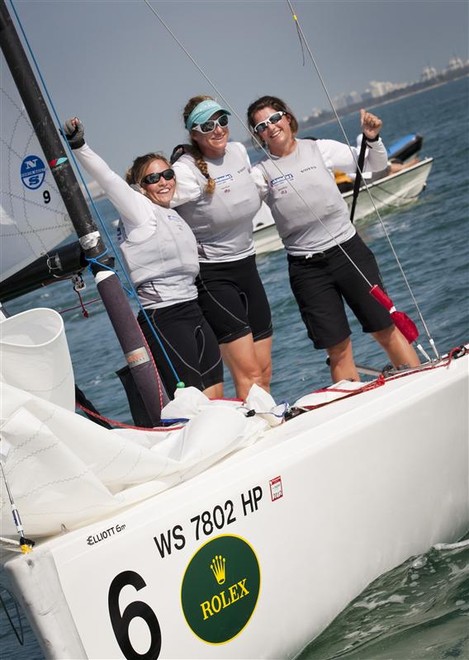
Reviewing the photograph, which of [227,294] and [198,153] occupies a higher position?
[198,153]

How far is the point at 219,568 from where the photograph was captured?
304cm

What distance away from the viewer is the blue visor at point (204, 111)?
13.7 ft

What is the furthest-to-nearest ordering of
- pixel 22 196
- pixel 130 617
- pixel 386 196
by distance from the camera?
pixel 386 196
pixel 22 196
pixel 130 617

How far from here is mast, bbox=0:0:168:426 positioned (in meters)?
3.98

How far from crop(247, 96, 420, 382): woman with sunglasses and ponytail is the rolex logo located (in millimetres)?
1610

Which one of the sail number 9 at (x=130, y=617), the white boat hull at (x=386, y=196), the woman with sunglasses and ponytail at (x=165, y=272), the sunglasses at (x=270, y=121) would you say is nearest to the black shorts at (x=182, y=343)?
the woman with sunglasses and ponytail at (x=165, y=272)

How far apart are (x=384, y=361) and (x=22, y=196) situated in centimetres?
312

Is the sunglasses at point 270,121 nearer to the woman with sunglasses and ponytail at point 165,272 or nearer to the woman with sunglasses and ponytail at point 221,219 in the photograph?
the woman with sunglasses and ponytail at point 221,219

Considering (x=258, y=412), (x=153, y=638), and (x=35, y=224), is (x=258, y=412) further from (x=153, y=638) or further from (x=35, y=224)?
(x=35, y=224)

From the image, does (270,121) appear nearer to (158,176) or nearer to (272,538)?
(158,176)

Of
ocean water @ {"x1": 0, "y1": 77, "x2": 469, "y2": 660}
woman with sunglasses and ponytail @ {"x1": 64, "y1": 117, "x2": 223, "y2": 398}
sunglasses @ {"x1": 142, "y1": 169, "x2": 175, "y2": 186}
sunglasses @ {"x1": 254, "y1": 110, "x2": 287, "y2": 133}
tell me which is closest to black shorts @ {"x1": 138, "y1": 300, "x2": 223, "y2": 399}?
woman with sunglasses and ponytail @ {"x1": 64, "y1": 117, "x2": 223, "y2": 398}

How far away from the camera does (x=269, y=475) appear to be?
314 cm

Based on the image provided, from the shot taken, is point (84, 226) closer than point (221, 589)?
No

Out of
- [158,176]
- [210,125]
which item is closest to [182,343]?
[158,176]
